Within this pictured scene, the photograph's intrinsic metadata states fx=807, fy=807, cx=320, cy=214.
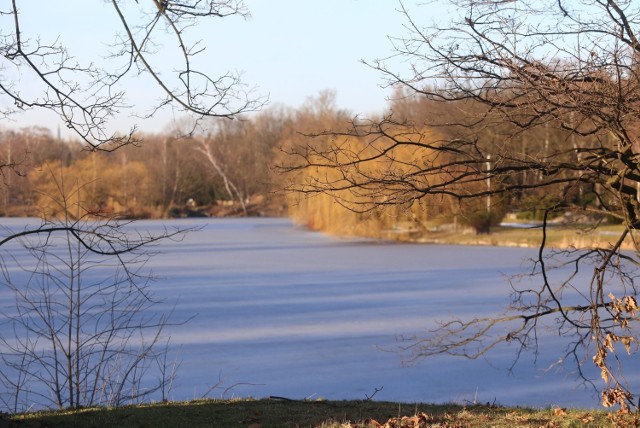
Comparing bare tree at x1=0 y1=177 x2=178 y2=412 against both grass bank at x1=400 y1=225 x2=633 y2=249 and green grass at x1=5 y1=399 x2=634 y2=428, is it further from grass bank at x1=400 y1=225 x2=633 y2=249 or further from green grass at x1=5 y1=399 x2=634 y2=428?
grass bank at x1=400 y1=225 x2=633 y2=249

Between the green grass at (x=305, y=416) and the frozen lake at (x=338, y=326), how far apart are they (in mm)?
1307

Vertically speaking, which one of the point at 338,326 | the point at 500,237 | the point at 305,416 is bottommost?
the point at 338,326

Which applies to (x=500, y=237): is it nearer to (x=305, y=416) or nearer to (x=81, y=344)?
(x=81, y=344)

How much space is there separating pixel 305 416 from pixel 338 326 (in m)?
6.33

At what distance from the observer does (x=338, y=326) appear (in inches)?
455

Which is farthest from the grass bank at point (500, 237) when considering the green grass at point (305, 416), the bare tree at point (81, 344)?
the green grass at point (305, 416)

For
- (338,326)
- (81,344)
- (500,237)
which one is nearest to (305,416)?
(81,344)

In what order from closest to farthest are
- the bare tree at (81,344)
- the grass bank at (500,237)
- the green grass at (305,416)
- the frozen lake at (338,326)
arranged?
1. the green grass at (305,416)
2. the bare tree at (81,344)
3. the frozen lake at (338,326)
4. the grass bank at (500,237)

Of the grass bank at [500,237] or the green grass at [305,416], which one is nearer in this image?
the green grass at [305,416]

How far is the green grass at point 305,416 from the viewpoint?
4.77 m

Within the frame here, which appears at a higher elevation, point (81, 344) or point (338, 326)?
point (81, 344)

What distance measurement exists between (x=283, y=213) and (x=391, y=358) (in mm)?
47013

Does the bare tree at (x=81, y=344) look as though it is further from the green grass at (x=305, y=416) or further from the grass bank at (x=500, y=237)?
the grass bank at (x=500, y=237)

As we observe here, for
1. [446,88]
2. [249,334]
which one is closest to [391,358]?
[249,334]
